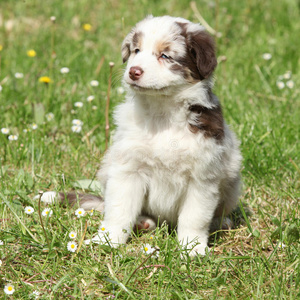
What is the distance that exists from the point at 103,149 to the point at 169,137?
150 cm

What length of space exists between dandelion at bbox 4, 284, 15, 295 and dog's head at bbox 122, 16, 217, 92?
1.46 m

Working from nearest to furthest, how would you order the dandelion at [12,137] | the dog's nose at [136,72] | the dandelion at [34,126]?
1. the dog's nose at [136,72]
2. the dandelion at [12,137]
3. the dandelion at [34,126]

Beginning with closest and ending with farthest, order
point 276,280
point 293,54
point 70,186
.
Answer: point 276,280 → point 70,186 → point 293,54

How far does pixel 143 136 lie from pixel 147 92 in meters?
0.33

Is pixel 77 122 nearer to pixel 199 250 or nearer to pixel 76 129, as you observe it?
pixel 76 129

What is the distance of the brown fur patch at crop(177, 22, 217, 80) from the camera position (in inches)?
135

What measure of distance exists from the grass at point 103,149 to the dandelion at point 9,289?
0.10 feet

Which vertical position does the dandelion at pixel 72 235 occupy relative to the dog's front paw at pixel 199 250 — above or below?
above

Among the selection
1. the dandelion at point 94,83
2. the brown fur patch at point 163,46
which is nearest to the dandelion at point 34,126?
the dandelion at point 94,83

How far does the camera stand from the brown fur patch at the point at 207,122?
137 inches

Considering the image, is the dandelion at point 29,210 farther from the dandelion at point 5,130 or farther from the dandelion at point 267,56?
the dandelion at point 267,56

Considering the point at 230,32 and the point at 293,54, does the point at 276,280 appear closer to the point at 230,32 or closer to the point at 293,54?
the point at 293,54

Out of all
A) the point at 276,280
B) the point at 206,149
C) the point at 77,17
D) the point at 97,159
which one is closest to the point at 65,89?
the point at 97,159

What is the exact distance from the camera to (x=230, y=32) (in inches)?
285
